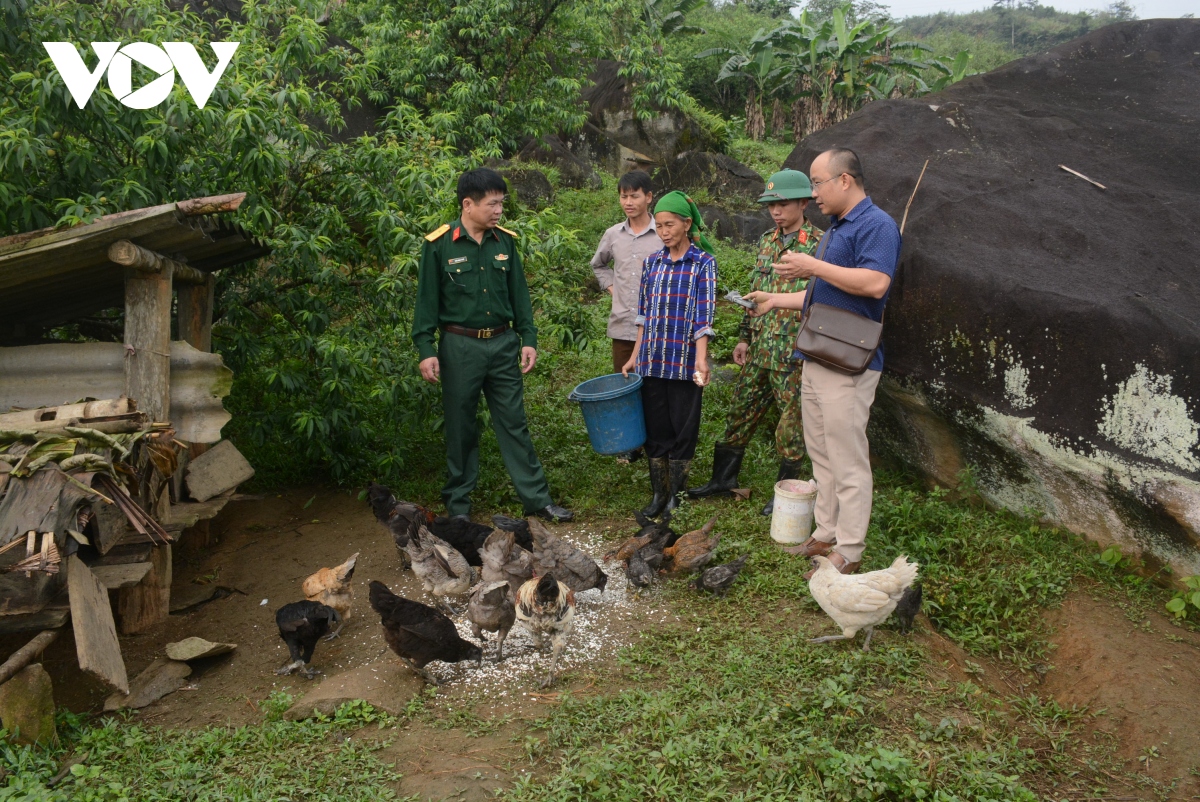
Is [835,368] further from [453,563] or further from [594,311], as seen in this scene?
[594,311]

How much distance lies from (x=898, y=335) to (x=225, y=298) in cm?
535

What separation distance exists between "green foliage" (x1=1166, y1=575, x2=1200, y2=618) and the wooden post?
6.66 metres

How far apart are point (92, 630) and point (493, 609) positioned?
1.95 meters

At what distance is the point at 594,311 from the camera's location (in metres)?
11.5

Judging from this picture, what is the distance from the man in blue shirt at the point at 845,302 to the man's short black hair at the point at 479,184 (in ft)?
6.50

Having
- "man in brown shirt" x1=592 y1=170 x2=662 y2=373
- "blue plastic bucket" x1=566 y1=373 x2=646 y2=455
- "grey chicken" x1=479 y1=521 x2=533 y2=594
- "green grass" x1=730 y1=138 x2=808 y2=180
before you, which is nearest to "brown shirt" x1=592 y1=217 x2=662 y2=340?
"man in brown shirt" x1=592 y1=170 x2=662 y2=373

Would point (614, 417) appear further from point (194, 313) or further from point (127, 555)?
point (194, 313)

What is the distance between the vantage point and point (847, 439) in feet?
16.3

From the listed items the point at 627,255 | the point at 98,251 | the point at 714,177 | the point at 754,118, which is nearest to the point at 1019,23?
the point at 754,118

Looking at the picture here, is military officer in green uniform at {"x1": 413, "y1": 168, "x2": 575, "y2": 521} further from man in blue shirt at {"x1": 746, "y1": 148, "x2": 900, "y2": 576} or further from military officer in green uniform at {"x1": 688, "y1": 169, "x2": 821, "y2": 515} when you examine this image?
man in blue shirt at {"x1": 746, "y1": 148, "x2": 900, "y2": 576}

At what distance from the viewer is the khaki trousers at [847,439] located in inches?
195

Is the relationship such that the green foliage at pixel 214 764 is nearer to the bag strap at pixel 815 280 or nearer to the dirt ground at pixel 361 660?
the dirt ground at pixel 361 660

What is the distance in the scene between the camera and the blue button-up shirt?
472cm

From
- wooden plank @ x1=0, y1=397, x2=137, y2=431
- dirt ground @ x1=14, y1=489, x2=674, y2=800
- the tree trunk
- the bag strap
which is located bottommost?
dirt ground @ x1=14, y1=489, x2=674, y2=800
